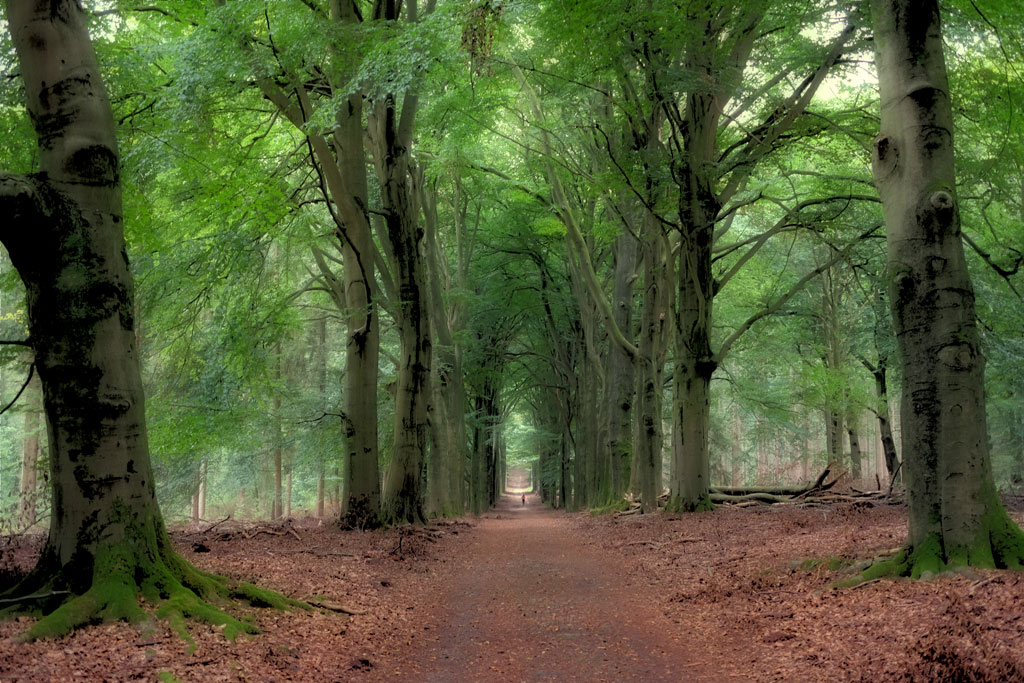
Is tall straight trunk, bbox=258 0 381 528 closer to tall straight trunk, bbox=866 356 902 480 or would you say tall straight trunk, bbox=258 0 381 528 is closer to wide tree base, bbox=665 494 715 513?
wide tree base, bbox=665 494 715 513

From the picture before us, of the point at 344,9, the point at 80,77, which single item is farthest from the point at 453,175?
the point at 80,77

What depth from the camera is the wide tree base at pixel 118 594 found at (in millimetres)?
4668

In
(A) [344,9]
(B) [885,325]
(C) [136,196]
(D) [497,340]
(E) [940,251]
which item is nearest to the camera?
(E) [940,251]

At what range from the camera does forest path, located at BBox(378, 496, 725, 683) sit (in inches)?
194

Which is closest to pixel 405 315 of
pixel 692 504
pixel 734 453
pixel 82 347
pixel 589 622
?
pixel 692 504

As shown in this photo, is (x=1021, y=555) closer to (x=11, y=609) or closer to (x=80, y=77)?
(x=11, y=609)

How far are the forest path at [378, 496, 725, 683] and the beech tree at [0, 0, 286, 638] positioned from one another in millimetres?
1814

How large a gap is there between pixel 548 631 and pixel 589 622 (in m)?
0.52

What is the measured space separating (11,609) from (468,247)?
19.0 meters

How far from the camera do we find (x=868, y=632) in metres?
4.84

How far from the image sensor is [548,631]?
20.1 ft

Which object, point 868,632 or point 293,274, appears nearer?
point 868,632

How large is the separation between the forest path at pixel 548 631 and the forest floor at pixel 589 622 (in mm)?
26

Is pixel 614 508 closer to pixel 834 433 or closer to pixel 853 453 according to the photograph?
pixel 853 453
